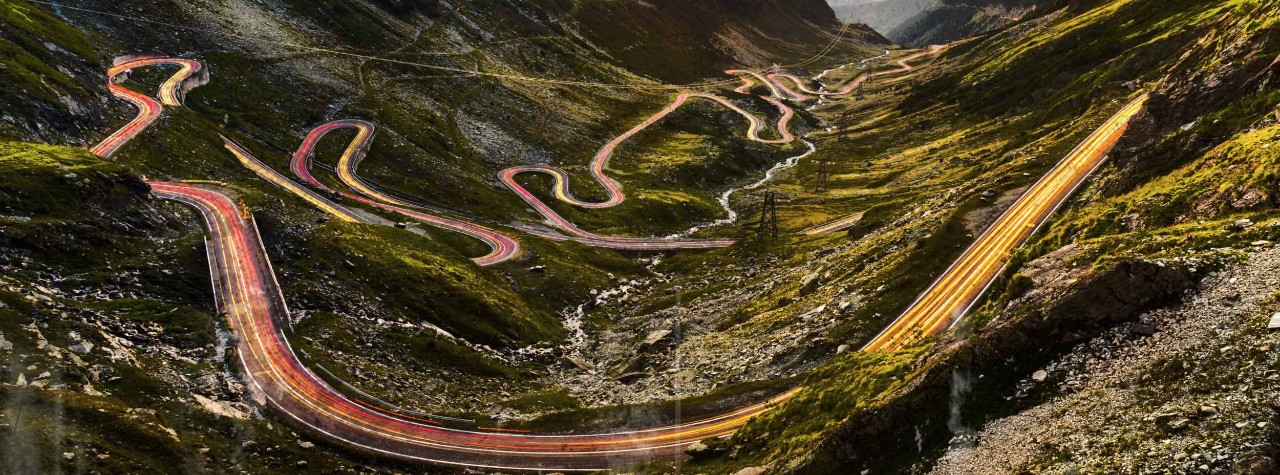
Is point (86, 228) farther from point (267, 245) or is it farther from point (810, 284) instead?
point (810, 284)

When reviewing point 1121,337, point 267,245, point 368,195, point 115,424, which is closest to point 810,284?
point 1121,337

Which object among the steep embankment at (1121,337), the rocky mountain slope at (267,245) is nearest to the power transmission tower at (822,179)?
the rocky mountain slope at (267,245)

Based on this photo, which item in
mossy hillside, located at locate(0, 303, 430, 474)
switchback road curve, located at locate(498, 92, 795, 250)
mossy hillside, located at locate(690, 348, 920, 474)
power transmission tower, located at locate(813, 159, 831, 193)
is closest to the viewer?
mossy hillside, located at locate(0, 303, 430, 474)

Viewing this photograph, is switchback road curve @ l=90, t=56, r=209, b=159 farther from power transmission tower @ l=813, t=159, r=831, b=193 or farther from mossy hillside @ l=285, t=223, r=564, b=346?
power transmission tower @ l=813, t=159, r=831, b=193

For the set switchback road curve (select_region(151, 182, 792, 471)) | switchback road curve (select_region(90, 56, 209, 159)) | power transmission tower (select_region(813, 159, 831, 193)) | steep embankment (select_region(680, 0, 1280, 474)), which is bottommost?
switchback road curve (select_region(151, 182, 792, 471))

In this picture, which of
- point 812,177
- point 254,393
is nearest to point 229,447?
point 254,393

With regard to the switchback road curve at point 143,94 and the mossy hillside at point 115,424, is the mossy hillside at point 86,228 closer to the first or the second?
the mossy hillside at point 115,424

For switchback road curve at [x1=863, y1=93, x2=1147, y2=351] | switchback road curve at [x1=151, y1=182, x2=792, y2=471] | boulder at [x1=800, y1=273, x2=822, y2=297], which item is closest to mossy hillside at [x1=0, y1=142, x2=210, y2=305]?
switchback road curve at [x1=151, y1=182, x2=792, y2=471]
